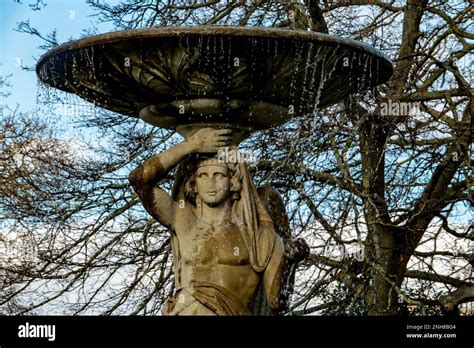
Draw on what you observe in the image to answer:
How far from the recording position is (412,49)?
13258 millimetres

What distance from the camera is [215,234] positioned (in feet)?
27.5

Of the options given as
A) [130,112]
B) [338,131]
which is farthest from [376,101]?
[130,112]

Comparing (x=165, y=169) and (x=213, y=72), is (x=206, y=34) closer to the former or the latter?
(x=213, y=72)

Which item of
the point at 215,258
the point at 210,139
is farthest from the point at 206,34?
the point at 215,258

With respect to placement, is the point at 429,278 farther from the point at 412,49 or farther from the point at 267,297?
the point at 267,297

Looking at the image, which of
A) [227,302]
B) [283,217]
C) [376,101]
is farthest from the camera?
[376,101]

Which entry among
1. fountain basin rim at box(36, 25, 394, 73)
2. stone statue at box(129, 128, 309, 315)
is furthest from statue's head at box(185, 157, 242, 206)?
fountain basin rim at box(36, 25, 394, 73)

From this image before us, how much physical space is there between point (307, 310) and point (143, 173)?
5091 mm

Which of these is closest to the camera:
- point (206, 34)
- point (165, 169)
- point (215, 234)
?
point (206, 34)

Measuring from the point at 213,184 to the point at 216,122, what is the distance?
42 centimetres

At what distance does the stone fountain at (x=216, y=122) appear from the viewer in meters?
8.05

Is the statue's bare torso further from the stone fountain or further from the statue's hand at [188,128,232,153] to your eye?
the statue's hand at [188,128,232,153]

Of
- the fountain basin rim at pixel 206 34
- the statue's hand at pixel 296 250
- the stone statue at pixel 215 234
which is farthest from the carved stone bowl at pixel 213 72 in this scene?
the statue's hand at pixel 296 250

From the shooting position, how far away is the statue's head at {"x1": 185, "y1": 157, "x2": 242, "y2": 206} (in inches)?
332
